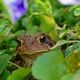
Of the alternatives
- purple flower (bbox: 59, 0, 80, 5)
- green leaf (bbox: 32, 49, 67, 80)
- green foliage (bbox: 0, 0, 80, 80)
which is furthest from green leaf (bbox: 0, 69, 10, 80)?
purple flower (bbox: 59, 0, 80, 5)

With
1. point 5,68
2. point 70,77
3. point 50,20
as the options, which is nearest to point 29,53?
point 5,68

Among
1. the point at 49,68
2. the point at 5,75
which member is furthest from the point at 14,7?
the point at 49,68

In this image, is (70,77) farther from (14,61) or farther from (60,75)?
(14,61)

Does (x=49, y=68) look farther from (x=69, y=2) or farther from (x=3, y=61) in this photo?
(x=69, y=2)

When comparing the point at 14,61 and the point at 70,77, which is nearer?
the point at 70,77

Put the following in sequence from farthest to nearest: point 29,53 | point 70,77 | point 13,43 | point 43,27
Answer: point 43,27 → point 13,43 → point 29,53 → point 70,77

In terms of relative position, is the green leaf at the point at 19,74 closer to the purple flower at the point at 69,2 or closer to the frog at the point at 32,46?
the frog at the point at 32,46

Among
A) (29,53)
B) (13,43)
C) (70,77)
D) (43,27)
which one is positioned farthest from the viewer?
(43,27)

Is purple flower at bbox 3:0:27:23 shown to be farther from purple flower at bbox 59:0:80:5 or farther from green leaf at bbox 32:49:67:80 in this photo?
green leaf at bbox 32:49:67:80
